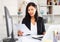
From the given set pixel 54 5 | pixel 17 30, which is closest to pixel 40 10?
pixel 54 5

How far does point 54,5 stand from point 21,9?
0.92m

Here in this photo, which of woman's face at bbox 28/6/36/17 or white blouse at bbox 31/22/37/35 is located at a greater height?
woman's face at bbox 28/6/36/17

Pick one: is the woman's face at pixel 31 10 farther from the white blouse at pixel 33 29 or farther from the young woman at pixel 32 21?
the white blouse at pixel 33 29

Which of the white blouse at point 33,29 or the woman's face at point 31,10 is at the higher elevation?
the woman's face at point 31,10

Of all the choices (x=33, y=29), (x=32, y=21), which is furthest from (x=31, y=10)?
(x=33, y=29)

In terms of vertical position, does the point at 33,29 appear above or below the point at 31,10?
below

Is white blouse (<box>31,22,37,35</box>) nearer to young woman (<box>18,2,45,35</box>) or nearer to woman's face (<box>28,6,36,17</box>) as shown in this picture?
young woman (<box>18,2,45,35</box>)

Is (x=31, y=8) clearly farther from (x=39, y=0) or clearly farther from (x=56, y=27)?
(x=39, y=0)

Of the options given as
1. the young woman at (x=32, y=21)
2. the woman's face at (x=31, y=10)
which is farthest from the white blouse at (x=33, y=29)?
the woman's face at (x=31, y=10)

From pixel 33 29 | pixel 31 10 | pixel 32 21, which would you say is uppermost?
pixel 31 10

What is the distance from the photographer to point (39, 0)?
3.87 m

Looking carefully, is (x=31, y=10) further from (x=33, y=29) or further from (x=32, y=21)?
(x=33, y=29)

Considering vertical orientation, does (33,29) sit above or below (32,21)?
below

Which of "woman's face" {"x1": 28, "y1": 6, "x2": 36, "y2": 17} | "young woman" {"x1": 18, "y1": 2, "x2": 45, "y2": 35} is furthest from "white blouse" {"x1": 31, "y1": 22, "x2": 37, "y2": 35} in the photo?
"woman's face" {"x1": 28, "y1": 6, "x2": 36, "y2": 17}
